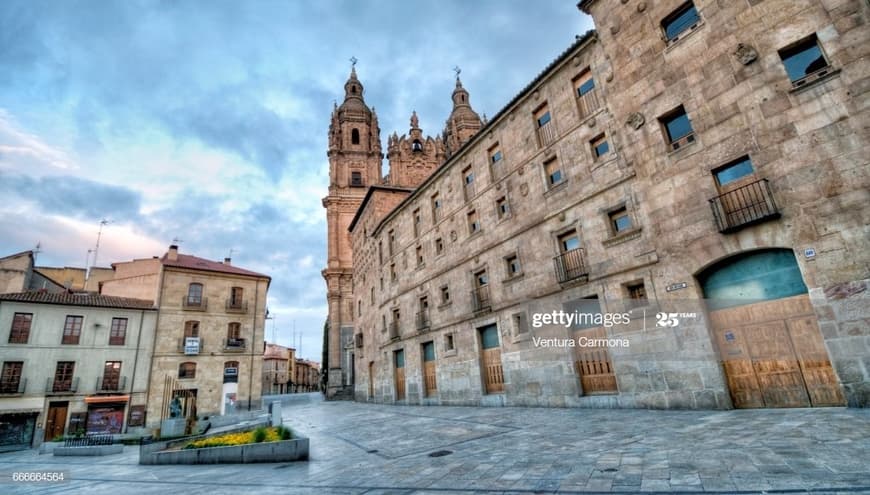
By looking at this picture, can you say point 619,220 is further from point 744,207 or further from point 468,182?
point 468,182

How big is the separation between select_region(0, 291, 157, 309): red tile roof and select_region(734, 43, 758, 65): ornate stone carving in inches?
1377

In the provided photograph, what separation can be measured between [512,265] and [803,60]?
443 inches

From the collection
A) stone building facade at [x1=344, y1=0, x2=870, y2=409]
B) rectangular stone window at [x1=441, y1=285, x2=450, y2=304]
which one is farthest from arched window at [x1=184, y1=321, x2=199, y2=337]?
stone building facade at [x1=344, y1=0, x2=870, y2=409]

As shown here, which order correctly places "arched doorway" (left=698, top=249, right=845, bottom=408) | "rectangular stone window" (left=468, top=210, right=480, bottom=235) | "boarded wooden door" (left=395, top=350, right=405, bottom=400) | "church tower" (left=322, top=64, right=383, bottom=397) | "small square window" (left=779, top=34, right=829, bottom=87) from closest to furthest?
"arched doorway" (left=698, top=249, right=845, bottom=408) → "small square window" (left=779, top=34, right=829, bottom=87) → "rectangular stone window" (left=468, top=210, right=480, bottom=235) → "boarded wooden door" (left=395, top=350, right=405, bottom=400) → "church tower" (left=322, top=64, right=383, bottom=397)

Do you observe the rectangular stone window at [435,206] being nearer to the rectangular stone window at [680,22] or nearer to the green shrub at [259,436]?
the rectangular stone window at [680,22]

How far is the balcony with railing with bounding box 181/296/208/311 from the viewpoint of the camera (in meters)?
29.0

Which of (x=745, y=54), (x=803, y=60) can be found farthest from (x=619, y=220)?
(x=803, y=60)

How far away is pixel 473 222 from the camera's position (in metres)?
20.1

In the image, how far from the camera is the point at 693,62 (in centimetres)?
1163

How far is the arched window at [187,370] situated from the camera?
27.5m

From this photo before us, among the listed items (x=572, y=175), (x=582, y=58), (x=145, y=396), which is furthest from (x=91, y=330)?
(x=582, y=58)

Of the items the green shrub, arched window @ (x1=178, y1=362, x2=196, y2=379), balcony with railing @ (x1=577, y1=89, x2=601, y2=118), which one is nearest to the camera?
the green shrub

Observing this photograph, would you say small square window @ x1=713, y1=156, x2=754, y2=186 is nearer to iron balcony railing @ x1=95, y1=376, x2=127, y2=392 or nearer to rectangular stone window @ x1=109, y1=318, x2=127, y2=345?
iron balcony railing @ x1=95, y1=376, x2=127, y2=392

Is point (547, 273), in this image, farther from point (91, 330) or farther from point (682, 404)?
point (91, 330)
